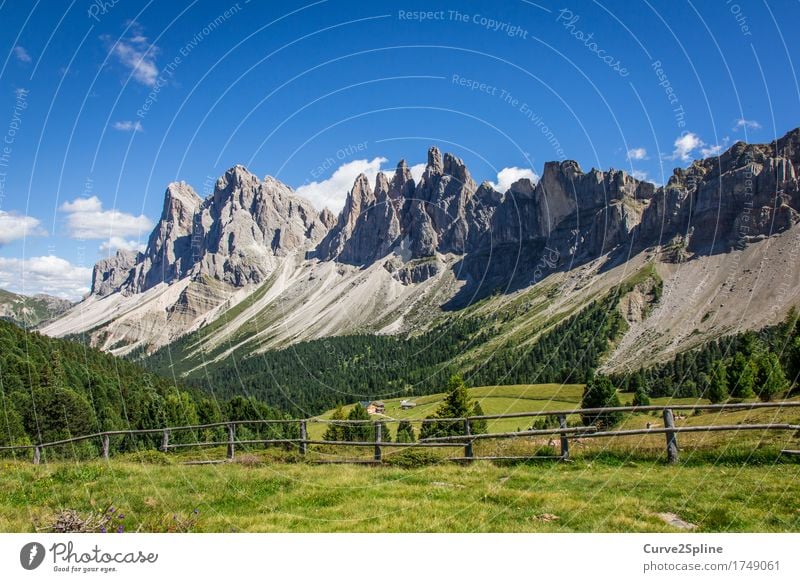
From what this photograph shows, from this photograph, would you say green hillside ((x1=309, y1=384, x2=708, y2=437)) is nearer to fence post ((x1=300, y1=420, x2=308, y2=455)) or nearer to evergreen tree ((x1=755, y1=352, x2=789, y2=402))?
evergreen tree ((x1=755, y1=352, x2=789, y2=402))

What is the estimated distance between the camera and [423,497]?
12.6 meters

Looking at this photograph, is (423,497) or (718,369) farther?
(718,369)

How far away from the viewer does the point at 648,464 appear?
17094 mm

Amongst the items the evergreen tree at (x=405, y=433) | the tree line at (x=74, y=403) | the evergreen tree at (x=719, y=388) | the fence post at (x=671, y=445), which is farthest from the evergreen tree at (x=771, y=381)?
the tree line at (x=74, y=403)

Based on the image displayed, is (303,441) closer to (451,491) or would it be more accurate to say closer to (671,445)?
(451,491)
